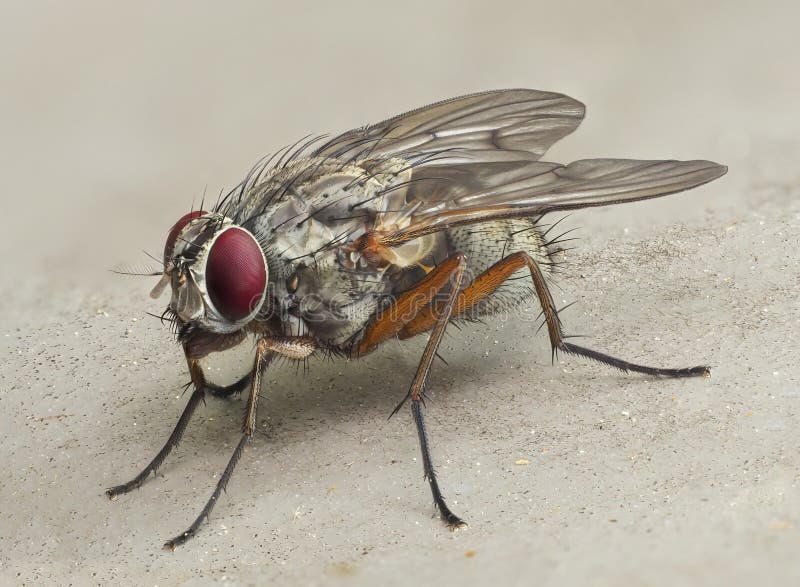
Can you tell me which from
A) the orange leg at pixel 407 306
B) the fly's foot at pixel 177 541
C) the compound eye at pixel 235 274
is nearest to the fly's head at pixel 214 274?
the compound eye at pixel 235 274

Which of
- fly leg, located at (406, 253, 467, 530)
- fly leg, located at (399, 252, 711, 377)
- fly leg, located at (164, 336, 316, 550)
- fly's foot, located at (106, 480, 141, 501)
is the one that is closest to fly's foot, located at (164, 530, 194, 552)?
fly leg, located at (164, 336, 316, 550)

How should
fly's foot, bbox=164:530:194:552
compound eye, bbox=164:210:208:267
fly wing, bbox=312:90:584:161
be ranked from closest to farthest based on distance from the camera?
1. fly's foot, bbox=164:530:194:552
2. compound eye, bbox=164:210:208:267
3. fly wing, bbox=312:90:584:161

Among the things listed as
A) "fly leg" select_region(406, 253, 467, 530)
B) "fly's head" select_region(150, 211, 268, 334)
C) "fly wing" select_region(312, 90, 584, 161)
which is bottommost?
"fly leg" select_region(406, 253, 467, 530)

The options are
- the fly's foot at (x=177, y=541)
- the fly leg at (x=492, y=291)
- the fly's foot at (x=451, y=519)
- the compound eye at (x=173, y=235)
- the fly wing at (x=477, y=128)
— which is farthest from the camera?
the fly wing at (x=477, y=128)

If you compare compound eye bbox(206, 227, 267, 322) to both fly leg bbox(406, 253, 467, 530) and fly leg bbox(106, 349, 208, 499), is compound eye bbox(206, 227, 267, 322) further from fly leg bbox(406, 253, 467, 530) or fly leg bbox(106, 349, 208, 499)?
fly leg bbox(406, 253, 467, 530)

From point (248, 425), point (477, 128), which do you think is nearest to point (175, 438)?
point (248, 425)

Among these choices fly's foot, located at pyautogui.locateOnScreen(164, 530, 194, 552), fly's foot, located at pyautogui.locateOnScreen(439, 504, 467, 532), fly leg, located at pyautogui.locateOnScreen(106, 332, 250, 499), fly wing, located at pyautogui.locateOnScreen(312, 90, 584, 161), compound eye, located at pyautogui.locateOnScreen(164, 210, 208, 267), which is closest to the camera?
fly's foot, located at pyautogui.locateOnScreen(439, 504, 467, 532)

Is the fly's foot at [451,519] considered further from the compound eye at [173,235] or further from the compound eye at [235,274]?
the compound eye at [173,235]

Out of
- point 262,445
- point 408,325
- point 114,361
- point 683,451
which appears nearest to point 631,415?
point 683,451
